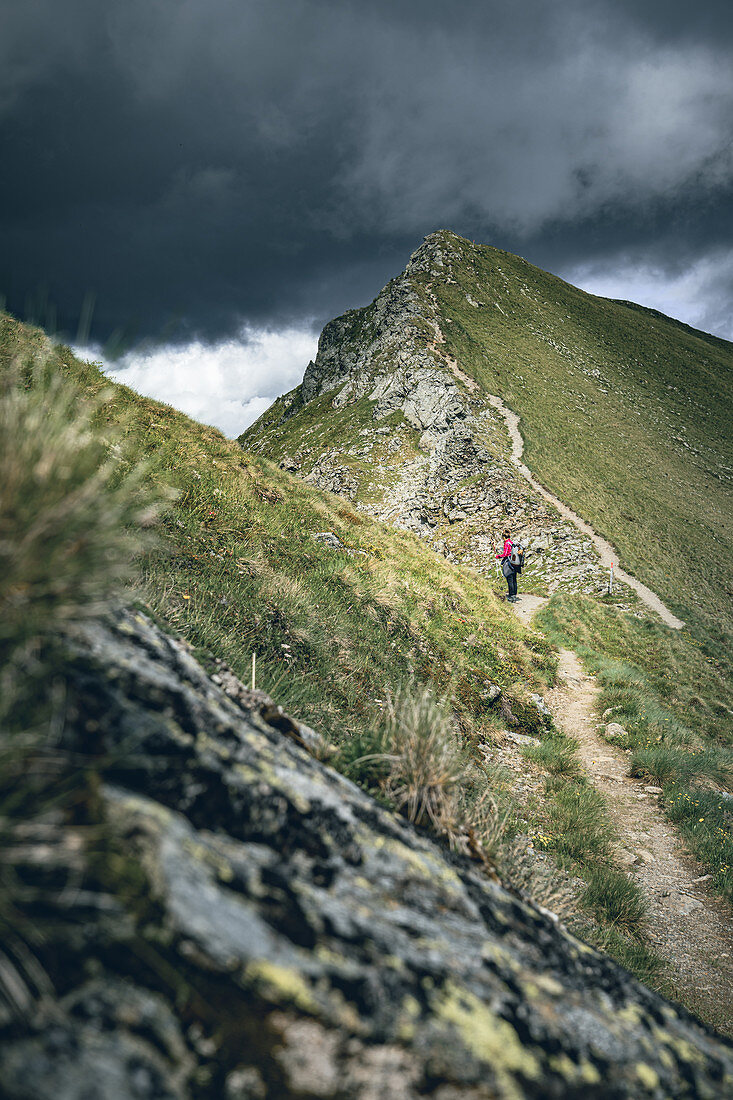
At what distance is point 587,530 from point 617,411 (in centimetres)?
3138

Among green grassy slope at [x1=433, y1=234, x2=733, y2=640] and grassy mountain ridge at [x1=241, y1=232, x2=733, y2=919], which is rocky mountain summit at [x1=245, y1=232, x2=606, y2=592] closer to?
grassy mountain ridge at [x1=241, y1=232, x2=733, y2=919]

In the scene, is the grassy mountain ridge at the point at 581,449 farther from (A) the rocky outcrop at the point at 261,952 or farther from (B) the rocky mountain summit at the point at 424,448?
(A) the rocky outcrop at the point at 261,952

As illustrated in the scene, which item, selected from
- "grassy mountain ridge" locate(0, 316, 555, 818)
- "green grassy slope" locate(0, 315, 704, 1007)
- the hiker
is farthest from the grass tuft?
the hiker

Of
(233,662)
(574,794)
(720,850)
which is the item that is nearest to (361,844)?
(233,662)

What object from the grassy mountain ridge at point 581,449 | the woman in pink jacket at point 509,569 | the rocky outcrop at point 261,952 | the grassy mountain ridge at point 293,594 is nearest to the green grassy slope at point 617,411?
the grassy mountain ridge at point 581,449

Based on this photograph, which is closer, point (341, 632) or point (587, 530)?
point (341, 632)

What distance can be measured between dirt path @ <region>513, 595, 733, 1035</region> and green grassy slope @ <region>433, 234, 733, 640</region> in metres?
22.3

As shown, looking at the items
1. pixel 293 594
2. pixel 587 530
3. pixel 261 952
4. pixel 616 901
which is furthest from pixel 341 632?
pixel 587 530

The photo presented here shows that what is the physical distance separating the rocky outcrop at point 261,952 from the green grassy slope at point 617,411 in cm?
2964

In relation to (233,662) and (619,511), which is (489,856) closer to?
(233,662)

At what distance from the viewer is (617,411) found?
57.8 metres

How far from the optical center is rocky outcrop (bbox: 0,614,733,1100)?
1.17 m

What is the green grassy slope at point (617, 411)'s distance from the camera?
1421 inches

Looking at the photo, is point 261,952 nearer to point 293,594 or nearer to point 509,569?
point 293,594
